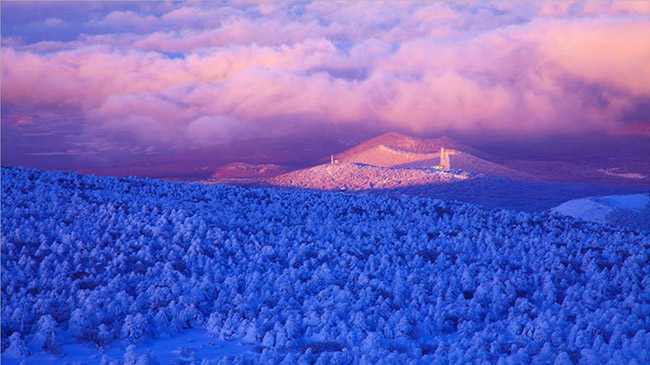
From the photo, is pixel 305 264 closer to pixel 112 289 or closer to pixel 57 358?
pixel 112 289

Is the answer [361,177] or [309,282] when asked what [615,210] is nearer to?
[361,177]

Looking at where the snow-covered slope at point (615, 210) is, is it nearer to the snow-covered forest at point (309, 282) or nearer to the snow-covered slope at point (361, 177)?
the snow-covered slope at point (361, 177)

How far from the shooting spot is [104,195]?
59.3 ft

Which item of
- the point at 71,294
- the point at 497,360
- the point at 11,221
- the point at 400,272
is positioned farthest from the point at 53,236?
the point at 497,360

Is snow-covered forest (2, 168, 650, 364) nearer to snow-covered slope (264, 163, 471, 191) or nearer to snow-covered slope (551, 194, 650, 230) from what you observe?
snow-covered slope (551, 194, 650, 230)

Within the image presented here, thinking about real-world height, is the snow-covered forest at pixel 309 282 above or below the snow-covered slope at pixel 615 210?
above

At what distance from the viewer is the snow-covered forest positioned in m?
9.37

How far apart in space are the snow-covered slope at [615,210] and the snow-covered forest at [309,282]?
54.2ft

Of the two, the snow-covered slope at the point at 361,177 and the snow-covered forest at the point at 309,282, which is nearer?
the snow-covered forest at the point at 309,282

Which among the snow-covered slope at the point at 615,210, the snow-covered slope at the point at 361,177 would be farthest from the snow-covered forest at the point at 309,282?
the snow-covered slope at the point at 361,177

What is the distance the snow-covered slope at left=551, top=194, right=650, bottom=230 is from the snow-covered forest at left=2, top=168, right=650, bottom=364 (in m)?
16.5

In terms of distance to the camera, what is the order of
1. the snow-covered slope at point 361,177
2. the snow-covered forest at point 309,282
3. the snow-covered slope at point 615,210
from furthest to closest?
the snow-covered slope at point 361,177, the snow-covered slope at point 615,210, the snow-covered forest at point 309,282

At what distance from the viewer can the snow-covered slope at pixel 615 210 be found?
111ft

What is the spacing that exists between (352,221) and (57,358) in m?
11.0
